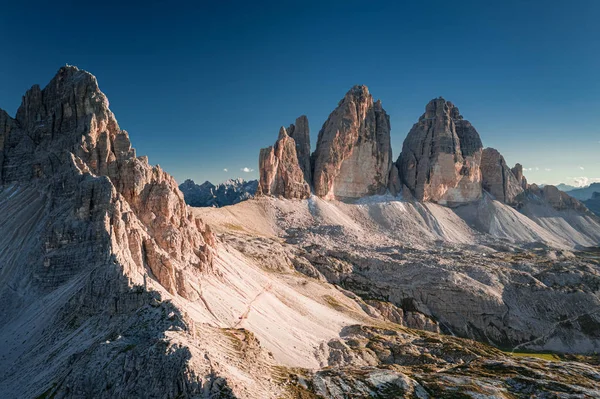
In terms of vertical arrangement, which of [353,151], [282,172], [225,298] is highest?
[353,151]

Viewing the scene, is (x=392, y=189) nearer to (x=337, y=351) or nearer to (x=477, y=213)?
(x=477, y=213)

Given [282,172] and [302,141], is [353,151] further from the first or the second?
[282,172]

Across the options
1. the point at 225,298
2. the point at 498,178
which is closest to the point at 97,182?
the point at 225,298

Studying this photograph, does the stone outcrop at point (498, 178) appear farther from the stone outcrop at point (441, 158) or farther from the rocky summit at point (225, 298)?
the rocky summit at point (225, 298)

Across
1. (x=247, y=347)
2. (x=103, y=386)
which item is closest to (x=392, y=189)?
(x=247, y=347)

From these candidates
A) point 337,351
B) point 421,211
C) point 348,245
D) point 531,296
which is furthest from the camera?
point 421,211

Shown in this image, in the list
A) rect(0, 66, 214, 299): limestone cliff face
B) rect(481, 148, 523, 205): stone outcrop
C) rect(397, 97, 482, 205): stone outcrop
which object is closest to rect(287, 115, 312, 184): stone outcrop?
rect(397, 97, 482, 205): stone outcrop
